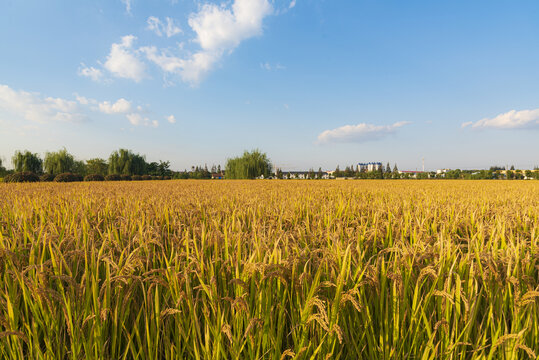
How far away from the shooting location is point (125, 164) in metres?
49.6

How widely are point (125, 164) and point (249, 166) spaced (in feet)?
86.2

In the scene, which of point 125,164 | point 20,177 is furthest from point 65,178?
point 125,164

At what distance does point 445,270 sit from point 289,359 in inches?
41.4

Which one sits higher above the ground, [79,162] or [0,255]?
[79,162]

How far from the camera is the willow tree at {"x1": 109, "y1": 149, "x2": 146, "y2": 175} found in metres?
49.3

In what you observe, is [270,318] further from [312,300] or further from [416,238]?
[416,238]

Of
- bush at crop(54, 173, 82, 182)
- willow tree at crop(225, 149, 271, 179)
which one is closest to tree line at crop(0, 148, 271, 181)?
willow tree at crop(225, 149, 271, 179)

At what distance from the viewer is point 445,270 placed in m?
1.41

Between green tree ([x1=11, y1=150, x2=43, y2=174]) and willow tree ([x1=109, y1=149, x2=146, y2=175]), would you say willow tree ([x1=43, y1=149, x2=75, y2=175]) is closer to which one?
green tree ([x1=11, y1=150, x2=43, y2=174])

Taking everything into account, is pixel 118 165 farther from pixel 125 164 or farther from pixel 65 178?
pixel 65 178

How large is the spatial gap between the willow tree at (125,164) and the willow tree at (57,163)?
330 inches

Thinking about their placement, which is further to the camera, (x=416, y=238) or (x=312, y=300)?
(x=416, y=238)

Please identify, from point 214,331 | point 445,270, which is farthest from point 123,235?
point 445,270

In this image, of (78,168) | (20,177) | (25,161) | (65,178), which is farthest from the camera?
(78,168)
